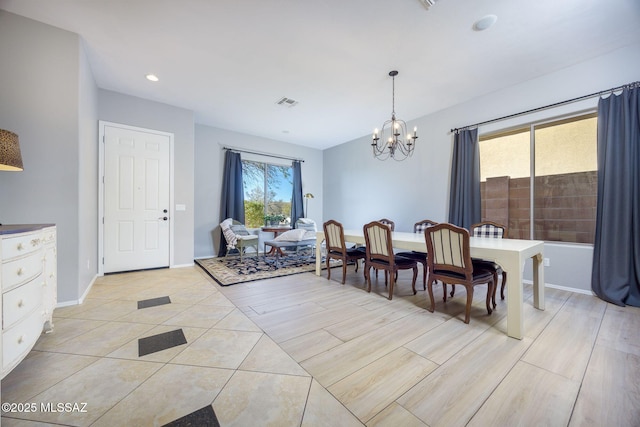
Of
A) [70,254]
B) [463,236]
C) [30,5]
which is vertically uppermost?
[30,5]

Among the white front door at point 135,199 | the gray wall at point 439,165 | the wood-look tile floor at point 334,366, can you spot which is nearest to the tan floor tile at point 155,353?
the wood-look tile floor at point 334,366

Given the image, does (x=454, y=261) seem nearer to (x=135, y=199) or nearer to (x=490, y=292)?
(x=490, y=292)

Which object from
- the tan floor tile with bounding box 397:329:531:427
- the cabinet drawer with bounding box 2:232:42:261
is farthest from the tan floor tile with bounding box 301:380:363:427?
the cabinet drawer with bounding box 2:232:42:261

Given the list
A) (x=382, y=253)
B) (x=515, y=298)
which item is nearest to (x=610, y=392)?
(x=515, y=298)

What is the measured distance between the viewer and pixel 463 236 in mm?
2105

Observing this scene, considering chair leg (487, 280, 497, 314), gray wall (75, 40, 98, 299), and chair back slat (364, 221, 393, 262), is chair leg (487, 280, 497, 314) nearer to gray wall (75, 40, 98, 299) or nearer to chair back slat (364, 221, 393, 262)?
chair back slat (364, 221, 393, 262)

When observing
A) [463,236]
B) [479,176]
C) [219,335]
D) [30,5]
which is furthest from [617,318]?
[30,5]

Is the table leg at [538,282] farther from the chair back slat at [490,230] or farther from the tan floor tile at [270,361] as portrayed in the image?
the tan floor tile at [270,361]

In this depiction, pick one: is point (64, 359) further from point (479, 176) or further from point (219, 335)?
point (479, 176)

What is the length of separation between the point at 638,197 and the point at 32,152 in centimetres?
619

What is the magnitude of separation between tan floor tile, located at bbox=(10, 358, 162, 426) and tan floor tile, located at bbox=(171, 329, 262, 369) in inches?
7.6

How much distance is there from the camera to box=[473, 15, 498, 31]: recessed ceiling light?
2238mm

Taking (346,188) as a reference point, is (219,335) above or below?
below

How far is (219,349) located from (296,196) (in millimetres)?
4968
